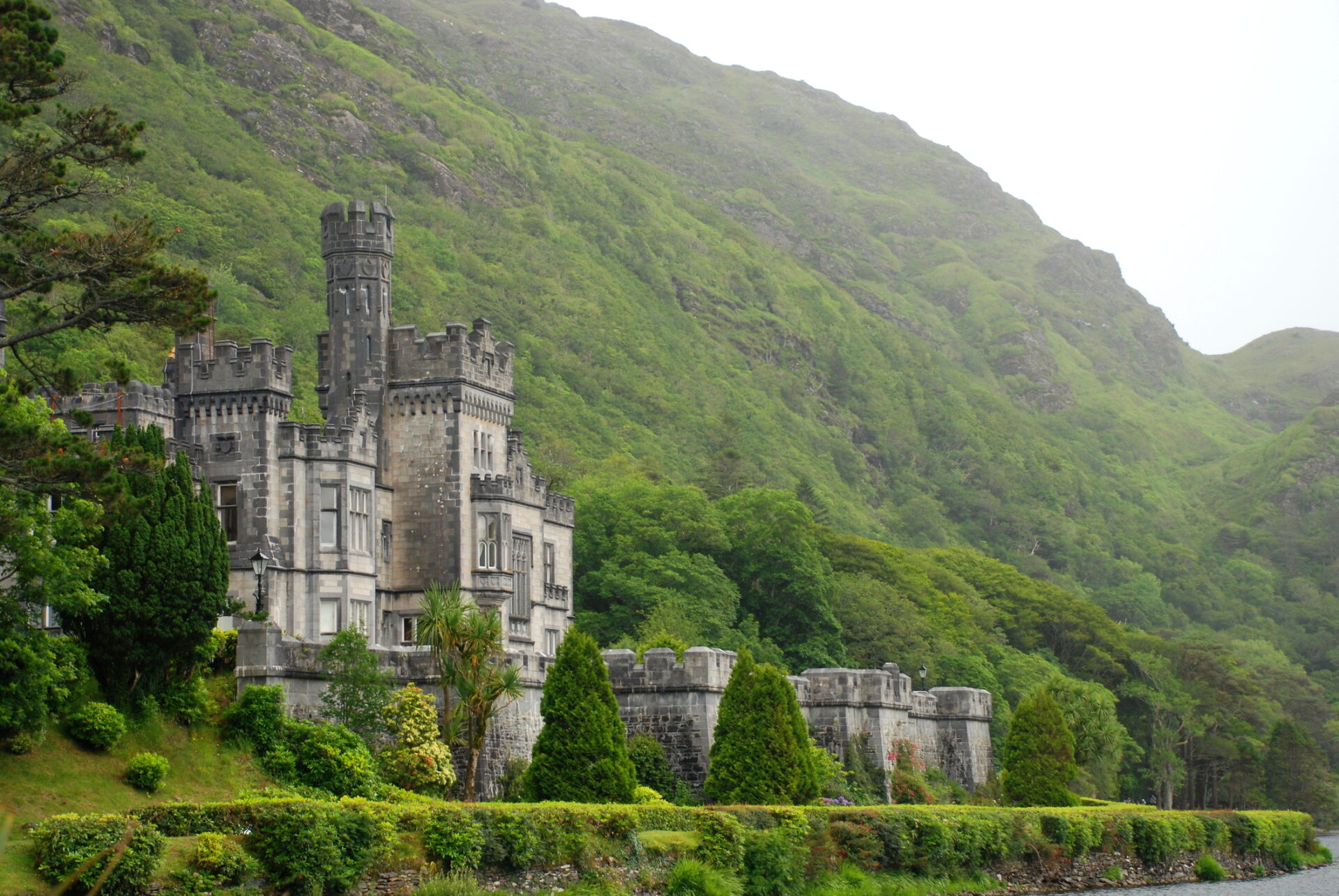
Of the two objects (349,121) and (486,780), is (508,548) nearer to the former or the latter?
(486,780)

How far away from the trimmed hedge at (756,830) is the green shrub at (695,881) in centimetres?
55

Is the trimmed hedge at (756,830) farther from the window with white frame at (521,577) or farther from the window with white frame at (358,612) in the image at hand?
the window with white frame at (521,577)

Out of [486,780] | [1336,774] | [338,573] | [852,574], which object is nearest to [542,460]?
[852,574]

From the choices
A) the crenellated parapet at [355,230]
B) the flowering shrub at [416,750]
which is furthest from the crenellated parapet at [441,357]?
the flowering shrub at [416,750]

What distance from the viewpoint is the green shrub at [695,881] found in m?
39.1

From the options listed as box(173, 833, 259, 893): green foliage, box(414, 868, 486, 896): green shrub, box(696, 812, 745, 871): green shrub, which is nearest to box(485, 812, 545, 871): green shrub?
box(414, 868, 486, 896): green shrub

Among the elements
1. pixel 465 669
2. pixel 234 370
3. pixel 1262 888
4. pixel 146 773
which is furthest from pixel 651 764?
pixel 1262 888

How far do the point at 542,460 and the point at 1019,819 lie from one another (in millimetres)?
75283

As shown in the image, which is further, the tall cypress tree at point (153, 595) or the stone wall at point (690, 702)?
the stone wall at point (690, 702)

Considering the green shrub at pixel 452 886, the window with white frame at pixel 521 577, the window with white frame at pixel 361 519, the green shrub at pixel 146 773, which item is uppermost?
the window with white frame at pixel 361 519

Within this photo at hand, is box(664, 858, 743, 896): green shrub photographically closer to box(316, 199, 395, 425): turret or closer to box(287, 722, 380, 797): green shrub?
box(287, 722, 380, 797): green shrub

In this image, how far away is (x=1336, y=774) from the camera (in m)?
132

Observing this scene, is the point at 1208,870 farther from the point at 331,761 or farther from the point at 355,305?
the point at 331,761

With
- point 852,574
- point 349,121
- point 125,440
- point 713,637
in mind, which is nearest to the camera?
point 125,440
